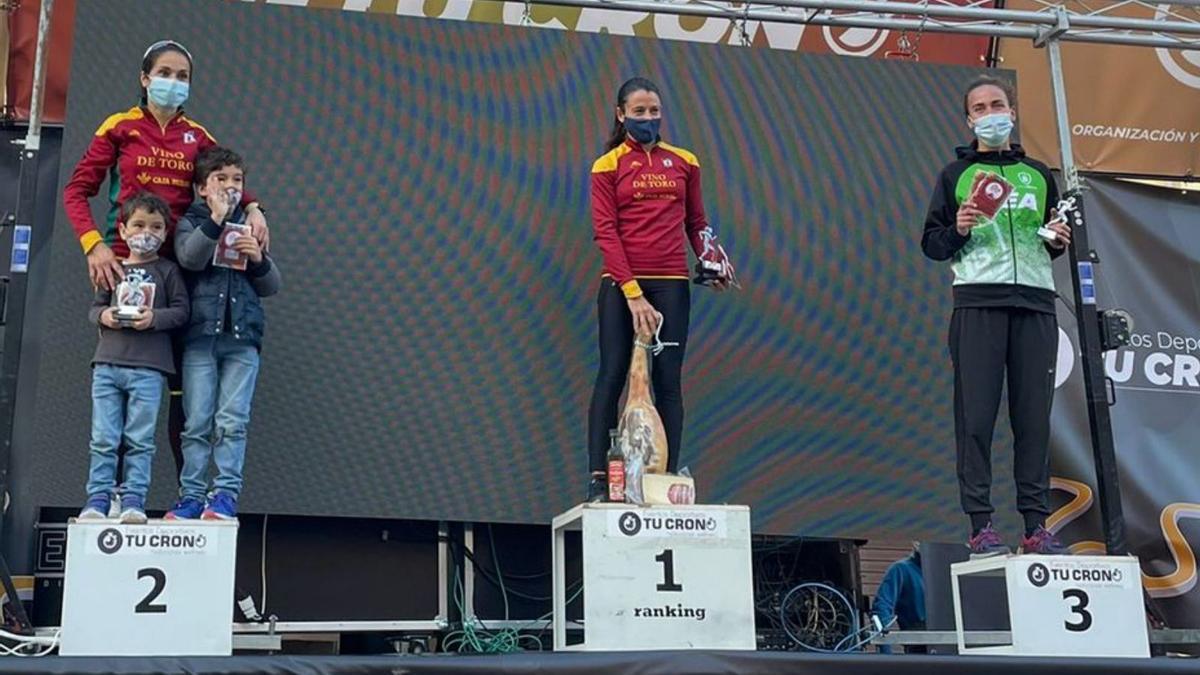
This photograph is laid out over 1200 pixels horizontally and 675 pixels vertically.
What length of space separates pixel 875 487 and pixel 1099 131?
6.48ft

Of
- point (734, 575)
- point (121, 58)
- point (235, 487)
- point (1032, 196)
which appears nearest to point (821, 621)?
point (734, 575)

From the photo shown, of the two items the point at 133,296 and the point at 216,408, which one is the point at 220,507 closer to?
the point at 216,408

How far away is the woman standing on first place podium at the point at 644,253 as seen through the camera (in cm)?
408

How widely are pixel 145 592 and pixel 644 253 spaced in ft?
5.70

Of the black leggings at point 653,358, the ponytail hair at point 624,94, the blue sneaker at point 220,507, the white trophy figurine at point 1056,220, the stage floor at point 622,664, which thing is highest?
the ponytail hair at point 624,94

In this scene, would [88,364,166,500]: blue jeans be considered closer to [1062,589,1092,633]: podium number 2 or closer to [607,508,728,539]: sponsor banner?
[607,508,728,539]: sponsor banner

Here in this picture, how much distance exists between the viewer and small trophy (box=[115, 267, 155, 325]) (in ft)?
11.8

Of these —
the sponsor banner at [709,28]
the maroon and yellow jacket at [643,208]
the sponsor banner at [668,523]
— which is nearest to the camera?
the sponsor banner at [668,523]

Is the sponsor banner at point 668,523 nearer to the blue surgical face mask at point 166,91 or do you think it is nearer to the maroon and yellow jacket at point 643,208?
the maroon and yellow jacket at point 643,208

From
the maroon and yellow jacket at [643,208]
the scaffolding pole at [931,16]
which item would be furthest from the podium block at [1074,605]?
the scaffolding pole at [931,16]

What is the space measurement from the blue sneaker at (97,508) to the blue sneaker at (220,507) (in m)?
0.23

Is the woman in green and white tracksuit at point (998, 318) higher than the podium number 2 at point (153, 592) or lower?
higher

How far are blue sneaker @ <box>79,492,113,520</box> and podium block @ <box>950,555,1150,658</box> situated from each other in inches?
91.8

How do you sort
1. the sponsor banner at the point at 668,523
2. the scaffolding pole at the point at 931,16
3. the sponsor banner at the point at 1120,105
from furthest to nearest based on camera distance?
1. the sponsor banner at the point at 1120,105
2. the scaffolding pole at the point at 931,16
3. the sponsor banner at the point at 668,523
